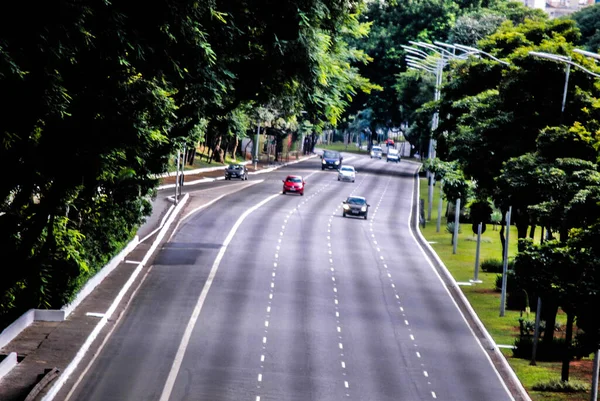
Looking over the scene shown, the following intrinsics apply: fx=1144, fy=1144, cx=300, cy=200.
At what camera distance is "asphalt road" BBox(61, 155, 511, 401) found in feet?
107

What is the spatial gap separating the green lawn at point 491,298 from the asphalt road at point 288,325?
3.92ft

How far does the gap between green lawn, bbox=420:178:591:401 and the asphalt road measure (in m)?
1.19

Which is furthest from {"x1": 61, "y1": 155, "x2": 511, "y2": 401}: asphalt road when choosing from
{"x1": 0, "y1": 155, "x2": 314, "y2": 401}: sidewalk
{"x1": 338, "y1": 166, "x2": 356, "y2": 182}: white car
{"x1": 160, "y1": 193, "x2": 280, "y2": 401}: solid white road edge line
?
{"x1": 338, "y1": 166, "x2": 356, "y2": 182}: white car

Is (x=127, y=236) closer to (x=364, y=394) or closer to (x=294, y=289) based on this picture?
(x=294, y=289)

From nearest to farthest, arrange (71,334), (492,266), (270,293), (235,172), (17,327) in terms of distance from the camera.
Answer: (17,327), (71,334), (270,293), (492,266), (235,172)

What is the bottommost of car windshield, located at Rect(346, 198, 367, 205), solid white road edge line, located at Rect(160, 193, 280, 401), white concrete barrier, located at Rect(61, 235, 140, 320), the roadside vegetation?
solid white road edge line, located at Rect(160, 193, 280, 401)

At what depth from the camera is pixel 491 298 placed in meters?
51.0

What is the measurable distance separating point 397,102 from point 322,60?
96202 mm

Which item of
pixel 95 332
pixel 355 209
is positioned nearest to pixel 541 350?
pixel 95 332

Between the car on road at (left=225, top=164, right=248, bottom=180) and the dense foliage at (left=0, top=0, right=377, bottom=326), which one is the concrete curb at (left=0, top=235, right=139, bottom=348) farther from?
the car on road at (left=225, top=164, right=248, bottom=180)

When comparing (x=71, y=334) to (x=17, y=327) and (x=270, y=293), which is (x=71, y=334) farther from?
(x=270, y=293)

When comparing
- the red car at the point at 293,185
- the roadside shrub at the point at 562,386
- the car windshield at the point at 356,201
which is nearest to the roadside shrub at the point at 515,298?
the roadside shrub at the point at 562,386

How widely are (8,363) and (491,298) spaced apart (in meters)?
25.8

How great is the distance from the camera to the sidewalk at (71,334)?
30092mm
